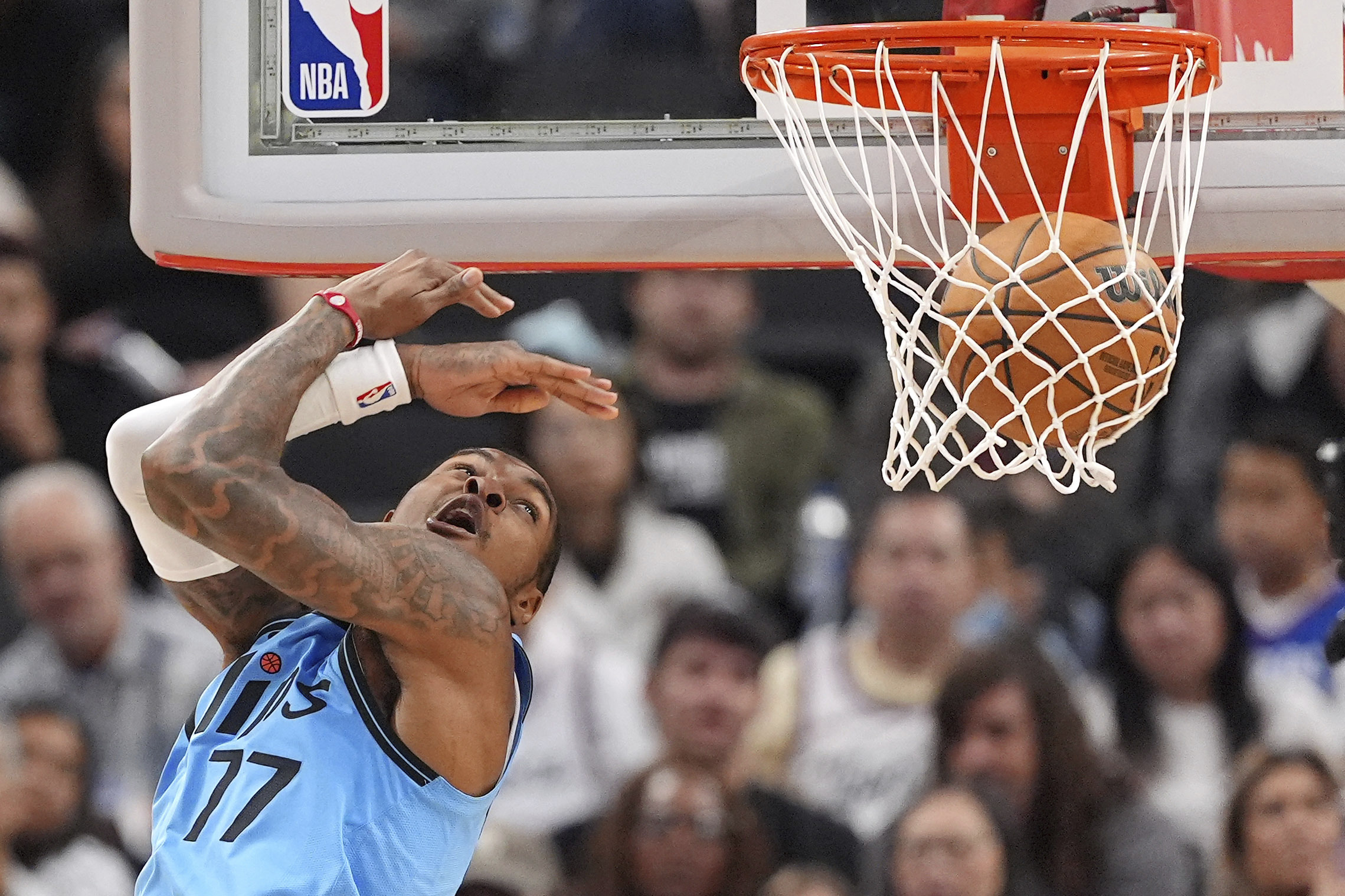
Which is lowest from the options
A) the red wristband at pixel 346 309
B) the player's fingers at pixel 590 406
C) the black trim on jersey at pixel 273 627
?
the black trim on jersey at pixel 273 627

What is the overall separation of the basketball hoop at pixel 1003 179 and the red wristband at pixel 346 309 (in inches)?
28.1

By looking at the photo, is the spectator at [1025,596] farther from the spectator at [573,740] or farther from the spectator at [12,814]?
the spectator at [12,814]

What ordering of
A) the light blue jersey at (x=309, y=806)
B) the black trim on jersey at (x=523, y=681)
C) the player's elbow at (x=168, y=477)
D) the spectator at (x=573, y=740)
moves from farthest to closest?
the spectator at (x=573, y=740) < the black trim on jersey at (x=523, y=681) < the light blue jersey at (x=309, y=806) < the player's elbow at (x=168, y=477)

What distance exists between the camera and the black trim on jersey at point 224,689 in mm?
2033

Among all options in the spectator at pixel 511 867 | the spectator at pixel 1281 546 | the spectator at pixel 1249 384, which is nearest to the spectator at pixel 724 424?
the spectator at pixel 511 867

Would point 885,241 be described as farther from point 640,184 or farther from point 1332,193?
point 1332,193

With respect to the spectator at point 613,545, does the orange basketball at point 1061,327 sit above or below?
above

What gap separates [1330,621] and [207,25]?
9.40ft

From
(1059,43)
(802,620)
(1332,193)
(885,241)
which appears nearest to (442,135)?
(885,241)

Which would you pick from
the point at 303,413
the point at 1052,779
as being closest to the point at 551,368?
the point at 303,413

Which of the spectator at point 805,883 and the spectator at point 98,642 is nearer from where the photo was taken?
the spectator at point 805,883

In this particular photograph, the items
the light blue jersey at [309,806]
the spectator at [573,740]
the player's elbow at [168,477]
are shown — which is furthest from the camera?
the spectator at [573,740]

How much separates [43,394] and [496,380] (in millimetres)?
2403

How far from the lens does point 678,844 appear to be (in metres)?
3.62
